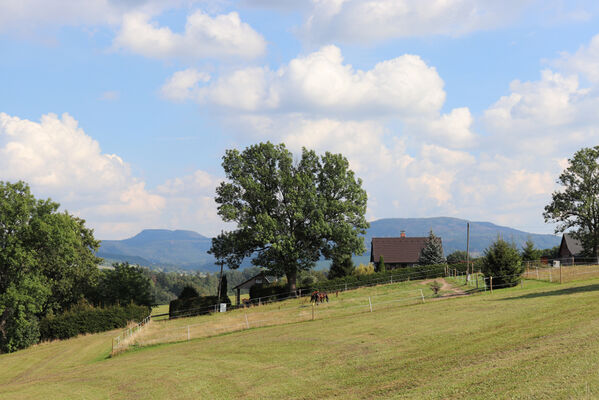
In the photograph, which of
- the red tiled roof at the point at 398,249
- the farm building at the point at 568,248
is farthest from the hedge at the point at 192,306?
the farm building at the point at 568,248

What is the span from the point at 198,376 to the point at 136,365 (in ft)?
22.6

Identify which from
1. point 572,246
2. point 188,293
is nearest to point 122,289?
point 188,293

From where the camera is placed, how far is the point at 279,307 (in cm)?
5188

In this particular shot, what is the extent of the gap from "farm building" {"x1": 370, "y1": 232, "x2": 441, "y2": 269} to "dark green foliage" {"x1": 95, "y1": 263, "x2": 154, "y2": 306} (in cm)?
4458

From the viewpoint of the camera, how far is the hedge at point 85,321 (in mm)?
51500

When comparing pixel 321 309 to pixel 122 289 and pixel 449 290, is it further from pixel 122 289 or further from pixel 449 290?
pixel 122 289

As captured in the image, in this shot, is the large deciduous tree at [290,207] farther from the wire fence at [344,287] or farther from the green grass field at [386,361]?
the green grass field at [386,361]

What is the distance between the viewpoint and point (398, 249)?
323 ft

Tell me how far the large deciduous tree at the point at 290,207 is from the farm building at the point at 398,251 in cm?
3583

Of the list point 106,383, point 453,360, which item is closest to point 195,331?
point 106,383

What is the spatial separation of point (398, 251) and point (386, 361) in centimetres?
7919

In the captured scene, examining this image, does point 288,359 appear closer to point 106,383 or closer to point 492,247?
point 106,383

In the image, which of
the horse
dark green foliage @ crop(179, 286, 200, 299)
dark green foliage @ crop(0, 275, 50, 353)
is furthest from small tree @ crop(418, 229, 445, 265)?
dark green foliage @ crop(0, 275, 50, 353)

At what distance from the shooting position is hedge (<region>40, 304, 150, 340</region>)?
51500 millimetres
